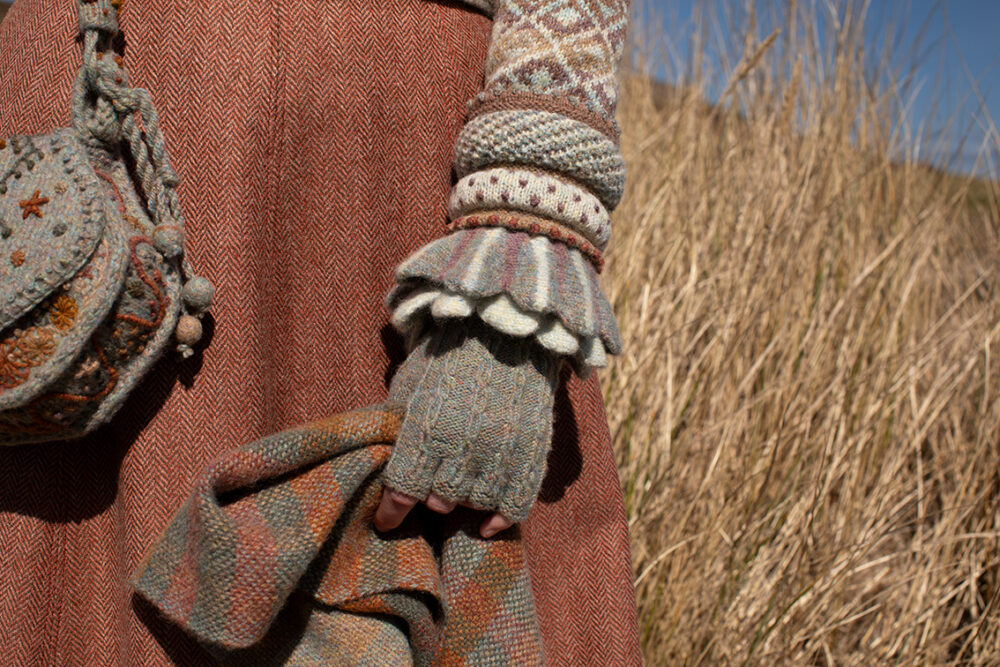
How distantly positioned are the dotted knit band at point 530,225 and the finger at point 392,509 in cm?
21

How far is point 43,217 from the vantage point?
516mm

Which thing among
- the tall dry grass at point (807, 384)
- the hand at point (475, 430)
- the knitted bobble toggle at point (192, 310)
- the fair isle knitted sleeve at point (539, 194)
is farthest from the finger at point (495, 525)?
the tall dry grass at point (807, 384)

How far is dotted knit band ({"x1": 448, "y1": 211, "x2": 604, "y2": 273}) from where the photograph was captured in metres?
0.57

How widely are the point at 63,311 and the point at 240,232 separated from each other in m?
0.15

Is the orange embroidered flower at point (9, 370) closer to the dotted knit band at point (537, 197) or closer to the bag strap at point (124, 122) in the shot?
the bag strap at point (124, 122)

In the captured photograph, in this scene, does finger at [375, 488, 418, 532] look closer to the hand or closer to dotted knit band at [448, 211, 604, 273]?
the hand

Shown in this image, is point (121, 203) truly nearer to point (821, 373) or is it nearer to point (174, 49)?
point (174, 49)

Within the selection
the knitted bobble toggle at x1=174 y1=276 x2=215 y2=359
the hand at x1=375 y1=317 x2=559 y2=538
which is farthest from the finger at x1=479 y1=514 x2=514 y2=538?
the knitted bobble toggle at x1=174 y1=276 x2=215 y2=359

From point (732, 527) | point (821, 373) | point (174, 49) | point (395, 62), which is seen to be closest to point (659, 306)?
point (821, 373)

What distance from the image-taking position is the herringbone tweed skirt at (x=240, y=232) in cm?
59

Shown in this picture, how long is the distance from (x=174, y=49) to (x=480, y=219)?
270 mm

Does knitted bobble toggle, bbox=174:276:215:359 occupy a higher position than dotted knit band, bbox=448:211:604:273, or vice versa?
dotted knit band, bbox=448:211:604:273

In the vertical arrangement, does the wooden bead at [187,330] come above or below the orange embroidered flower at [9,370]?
above

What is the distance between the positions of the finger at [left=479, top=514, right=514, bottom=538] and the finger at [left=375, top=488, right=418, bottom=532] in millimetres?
61
